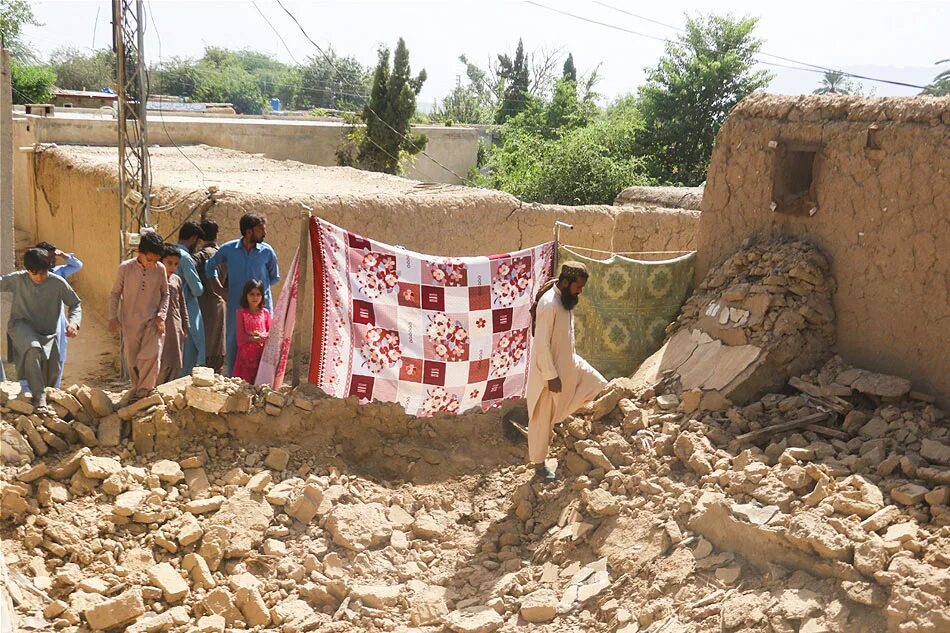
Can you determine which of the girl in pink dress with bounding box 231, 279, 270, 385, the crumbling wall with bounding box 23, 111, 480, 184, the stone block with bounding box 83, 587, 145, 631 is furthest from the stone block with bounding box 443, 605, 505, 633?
the crumbling wall with bounding box 23, 111, 480, 184

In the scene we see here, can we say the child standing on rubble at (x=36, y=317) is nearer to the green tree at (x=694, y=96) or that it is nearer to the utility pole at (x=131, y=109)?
the utility pole at (x=131, y=109)

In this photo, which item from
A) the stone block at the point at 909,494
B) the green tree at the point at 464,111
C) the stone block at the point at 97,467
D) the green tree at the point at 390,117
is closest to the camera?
the stone block at the point at 909,494

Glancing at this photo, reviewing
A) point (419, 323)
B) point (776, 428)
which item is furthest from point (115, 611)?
Answer: point (776, 428)

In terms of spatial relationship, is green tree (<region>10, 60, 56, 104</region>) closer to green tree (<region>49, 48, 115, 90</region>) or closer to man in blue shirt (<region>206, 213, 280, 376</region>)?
green tree (<region>49, 48, 115, 90</region>)

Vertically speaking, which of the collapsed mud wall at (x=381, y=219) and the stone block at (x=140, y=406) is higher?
the collapsed mud wall at (x=381, y=219)

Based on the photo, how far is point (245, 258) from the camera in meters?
6.29

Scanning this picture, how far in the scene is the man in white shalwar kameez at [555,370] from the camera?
18.4ft

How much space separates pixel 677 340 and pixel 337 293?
96.1 inches

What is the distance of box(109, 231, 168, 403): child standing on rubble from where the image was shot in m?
5.61

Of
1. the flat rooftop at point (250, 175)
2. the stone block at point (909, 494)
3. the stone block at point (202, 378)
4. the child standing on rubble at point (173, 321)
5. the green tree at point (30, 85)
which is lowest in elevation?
the stone block at point (909, 494)

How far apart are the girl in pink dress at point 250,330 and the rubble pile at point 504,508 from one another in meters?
0.50

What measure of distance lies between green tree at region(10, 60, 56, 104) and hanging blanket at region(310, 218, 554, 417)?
2467cm

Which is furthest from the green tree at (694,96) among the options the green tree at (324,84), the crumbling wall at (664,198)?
the green tree at (324,84)

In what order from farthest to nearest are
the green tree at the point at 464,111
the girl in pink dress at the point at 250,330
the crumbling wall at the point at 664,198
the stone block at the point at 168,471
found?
the green tree at the point at 464,111 < the crumbling wall at the point at 664,198 < the girl in pink dress at the point at 250,330 < the stone block at the point at 168,471
